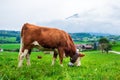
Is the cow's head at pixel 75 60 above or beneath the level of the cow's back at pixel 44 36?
beneath

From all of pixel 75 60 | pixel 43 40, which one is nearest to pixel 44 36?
pixel 43 40

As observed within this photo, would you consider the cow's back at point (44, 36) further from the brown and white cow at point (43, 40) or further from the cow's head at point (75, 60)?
the cow's head at point (75, 60)

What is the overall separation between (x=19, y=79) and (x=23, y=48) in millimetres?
5776

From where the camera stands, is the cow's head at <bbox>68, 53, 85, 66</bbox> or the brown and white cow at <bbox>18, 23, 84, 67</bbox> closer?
the brown and white cow at <bbox>18, 23, 84, 67</bbox>

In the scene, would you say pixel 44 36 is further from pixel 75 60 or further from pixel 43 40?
pixel 75 60

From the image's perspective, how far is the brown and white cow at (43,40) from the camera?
14.5 metres

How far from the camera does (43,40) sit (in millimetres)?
14688

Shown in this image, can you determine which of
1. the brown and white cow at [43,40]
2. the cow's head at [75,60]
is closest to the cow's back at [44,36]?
the brown and white cow at [43,40]

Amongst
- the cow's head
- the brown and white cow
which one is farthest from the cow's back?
the cow's head

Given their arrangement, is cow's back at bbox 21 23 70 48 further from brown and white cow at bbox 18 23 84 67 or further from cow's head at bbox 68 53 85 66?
cow's head at bbox 68 53 85 66

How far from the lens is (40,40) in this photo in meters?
14.6

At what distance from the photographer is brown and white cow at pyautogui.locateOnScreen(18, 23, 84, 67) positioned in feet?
47.7

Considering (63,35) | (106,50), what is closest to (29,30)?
(63,35)

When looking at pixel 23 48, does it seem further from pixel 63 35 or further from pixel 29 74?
pixel 29 74
